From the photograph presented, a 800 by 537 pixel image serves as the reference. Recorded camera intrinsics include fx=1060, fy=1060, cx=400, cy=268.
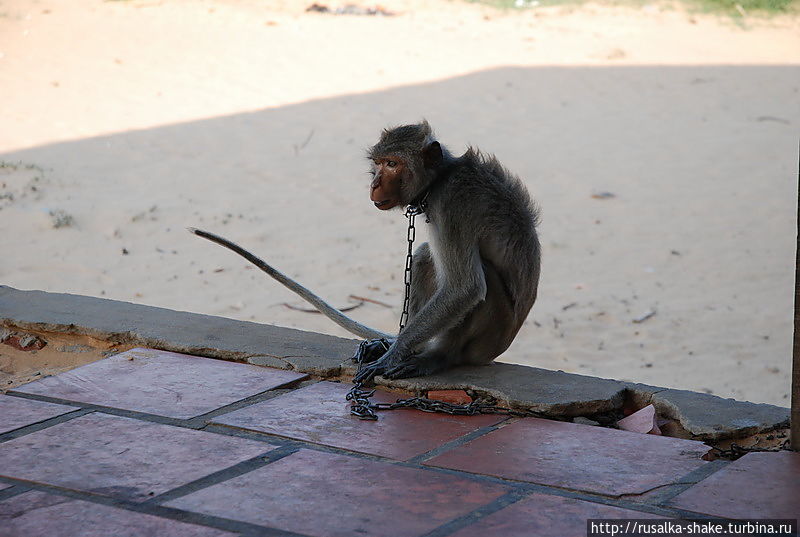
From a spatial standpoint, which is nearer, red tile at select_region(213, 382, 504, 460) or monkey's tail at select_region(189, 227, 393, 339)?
red tile at select_region(213, 382, 504, 460)

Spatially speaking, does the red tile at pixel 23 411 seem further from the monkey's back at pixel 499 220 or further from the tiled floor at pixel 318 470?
the monkey's back at pixel 499 220

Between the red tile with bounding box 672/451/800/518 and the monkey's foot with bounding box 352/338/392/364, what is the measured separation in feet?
4.59

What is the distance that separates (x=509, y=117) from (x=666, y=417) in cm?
826

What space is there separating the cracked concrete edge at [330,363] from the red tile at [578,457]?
167 millimetres

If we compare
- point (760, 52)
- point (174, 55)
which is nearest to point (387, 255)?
point (174, 55)

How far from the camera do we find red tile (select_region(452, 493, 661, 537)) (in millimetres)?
2477

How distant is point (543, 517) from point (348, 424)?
2.88ft

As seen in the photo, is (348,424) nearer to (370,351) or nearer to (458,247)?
(370,351)

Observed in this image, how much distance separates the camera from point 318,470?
→ 9.43ft

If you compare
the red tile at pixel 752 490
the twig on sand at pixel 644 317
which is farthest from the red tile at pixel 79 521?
the twig on sand at pixel 644 317

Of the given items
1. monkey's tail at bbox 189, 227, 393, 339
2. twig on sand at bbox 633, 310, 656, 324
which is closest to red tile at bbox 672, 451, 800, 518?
monkey's tail at bbox 189, 227, 393, 339

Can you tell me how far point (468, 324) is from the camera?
388cm

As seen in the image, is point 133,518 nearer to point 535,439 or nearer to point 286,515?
point 286,515

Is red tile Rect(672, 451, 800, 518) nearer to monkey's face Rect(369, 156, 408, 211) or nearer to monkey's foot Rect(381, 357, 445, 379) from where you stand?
monkey's foot Rect(381, 357, 445, 379)
